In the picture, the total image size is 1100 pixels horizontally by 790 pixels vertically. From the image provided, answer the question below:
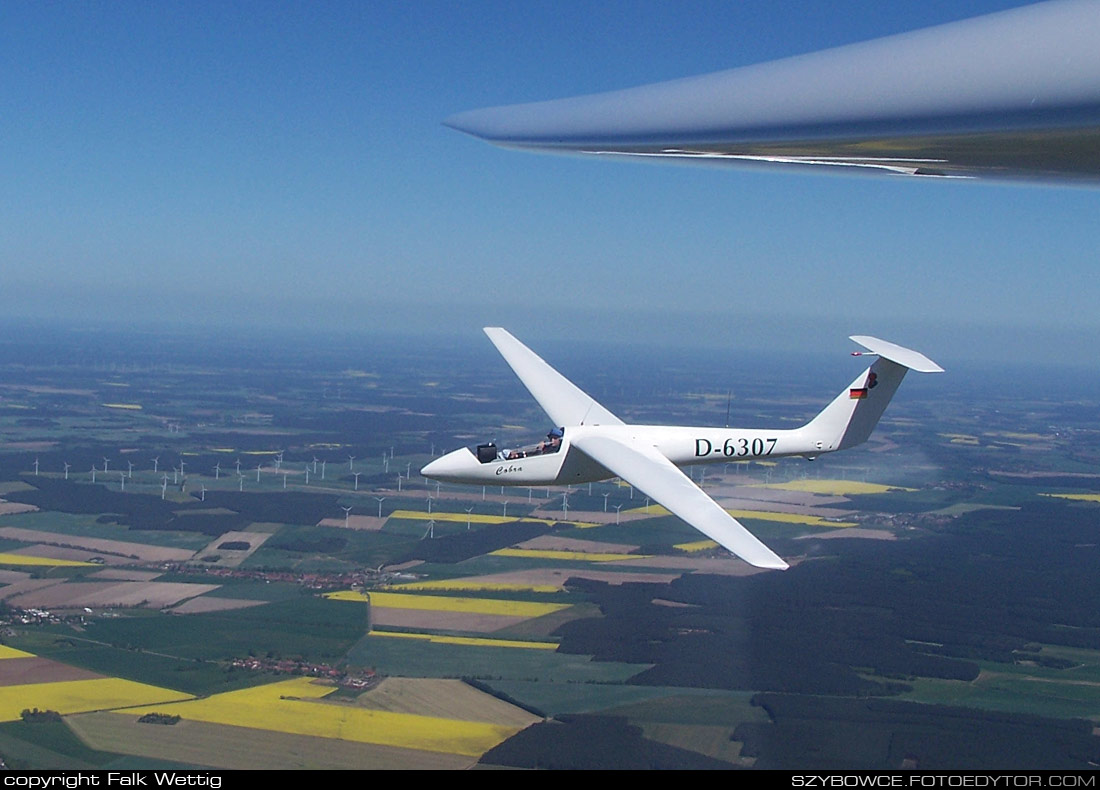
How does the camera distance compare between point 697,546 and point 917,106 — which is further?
point 697,546

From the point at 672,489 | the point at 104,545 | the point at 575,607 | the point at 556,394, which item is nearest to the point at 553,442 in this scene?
the point at 556,394

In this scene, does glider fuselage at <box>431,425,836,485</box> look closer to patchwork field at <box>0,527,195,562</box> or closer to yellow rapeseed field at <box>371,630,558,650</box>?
yellow rapeseed field at <box>371,630,558,650</box>

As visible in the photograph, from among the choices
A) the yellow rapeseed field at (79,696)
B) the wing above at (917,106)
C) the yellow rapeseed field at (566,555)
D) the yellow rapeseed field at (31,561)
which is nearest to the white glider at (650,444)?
the wing above at (917,106)

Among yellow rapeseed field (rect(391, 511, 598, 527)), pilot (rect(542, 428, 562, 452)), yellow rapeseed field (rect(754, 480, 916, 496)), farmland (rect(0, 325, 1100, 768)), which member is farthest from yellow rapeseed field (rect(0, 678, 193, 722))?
yellow rapeseed field (rect(754, 480, 916, 496))

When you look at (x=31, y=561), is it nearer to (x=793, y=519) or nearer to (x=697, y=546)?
(x=697, y=546)

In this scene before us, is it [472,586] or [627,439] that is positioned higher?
[627,439]

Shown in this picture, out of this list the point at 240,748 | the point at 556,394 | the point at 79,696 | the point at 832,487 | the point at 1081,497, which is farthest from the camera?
the point at 832,487
